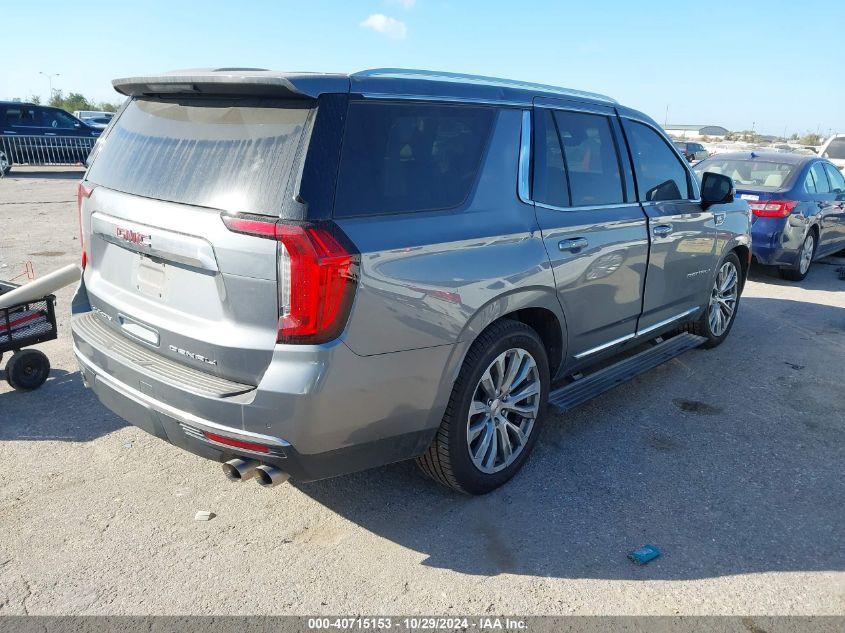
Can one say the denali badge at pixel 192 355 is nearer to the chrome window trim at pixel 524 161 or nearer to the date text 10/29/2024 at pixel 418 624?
the date text 10/29/2024 at pixel 418 624

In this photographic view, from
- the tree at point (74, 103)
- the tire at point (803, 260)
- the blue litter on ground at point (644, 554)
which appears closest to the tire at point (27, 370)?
the blue litter on ground at point (644, 554)

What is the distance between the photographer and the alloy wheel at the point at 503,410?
3404 mm

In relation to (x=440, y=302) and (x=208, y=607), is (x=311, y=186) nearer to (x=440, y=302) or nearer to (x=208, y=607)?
(x=440, y=302)

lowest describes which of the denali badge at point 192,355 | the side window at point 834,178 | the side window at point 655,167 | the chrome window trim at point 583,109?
the denali badge at point 192,355

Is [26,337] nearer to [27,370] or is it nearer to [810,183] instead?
[27,370]

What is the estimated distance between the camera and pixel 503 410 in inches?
140

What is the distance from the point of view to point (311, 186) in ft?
8.45

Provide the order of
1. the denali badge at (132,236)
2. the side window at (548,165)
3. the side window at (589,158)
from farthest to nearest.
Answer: the side window at (589,158), the side window at (548,165), the denali badge at (132,236)

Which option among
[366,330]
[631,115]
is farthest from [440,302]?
[631,115]

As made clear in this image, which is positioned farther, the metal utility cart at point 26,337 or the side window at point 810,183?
the side window at point 810,183

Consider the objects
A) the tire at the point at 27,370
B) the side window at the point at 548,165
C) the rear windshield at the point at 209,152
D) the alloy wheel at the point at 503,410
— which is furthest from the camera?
the tire at the point at 27,370

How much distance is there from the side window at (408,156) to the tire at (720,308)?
10.5ft

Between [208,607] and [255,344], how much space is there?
105cm

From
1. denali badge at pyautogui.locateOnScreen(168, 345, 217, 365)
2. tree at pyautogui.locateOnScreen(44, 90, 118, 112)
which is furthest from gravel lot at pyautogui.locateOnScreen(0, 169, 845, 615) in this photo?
tree at pyautogui.locateOnScreen(44, 90, 118, 112)
